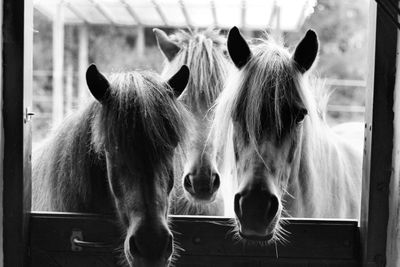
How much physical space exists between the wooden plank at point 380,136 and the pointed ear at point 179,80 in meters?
0.77

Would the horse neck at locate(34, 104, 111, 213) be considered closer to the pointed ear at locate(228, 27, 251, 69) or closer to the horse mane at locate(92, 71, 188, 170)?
the horse mane at locate(92, 71, 188, 170)

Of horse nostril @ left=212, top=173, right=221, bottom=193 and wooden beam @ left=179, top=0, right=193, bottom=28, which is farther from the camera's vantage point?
wooden beam @ left=179, top=0, right=193, bottom=28

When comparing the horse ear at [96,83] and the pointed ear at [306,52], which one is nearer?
the horse ear at [96,83]

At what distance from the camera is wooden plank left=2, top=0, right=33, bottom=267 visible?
1.85 meters

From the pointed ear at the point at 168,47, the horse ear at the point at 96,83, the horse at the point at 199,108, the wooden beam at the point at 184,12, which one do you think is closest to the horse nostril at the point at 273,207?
the horse at the point at 199,108

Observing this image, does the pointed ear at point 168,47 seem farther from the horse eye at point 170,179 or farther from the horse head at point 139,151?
the horse eye at point 170,179

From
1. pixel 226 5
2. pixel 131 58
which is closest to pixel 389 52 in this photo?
pixel 226 5

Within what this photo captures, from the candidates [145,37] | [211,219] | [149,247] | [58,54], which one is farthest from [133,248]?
[145,37]

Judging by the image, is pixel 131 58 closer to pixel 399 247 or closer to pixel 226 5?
pixel 226 5

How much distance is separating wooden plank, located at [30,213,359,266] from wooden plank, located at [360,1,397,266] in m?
0.11

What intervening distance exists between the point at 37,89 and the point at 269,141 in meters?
13.3

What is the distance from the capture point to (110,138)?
6.78 feet

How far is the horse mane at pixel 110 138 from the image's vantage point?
6.68 feet

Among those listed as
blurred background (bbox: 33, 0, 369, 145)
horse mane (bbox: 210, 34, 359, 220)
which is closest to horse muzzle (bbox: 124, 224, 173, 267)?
horse mane (bbox: 210, 34, 359, 220)
